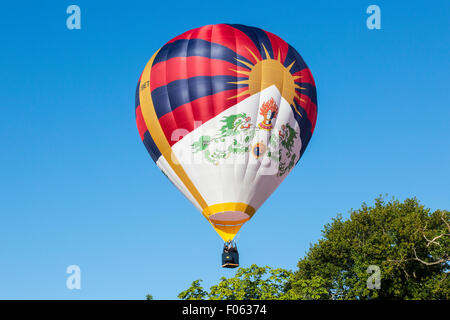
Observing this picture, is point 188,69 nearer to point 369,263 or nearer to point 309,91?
point 309,91

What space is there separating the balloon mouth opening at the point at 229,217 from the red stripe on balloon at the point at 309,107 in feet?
19.7

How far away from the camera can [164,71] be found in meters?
32.8

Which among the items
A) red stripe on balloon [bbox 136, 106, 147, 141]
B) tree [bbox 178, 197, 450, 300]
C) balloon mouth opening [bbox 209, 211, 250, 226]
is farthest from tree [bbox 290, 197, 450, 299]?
red stripe on balloon [bbox 136, 106, 147, 141]

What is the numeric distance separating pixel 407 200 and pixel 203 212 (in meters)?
23.2

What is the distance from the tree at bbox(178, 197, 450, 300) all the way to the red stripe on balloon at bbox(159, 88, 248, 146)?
10359 millimetres

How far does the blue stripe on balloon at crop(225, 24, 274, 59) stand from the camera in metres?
32.5

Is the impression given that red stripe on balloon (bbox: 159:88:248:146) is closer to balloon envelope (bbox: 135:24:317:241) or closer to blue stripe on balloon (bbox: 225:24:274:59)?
balloon envelope (bbox: 135:24:317:241)

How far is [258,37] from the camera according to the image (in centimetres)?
3297

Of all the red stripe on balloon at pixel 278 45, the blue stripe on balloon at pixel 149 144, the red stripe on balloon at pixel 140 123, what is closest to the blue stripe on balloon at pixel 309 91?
the red stripe on balloon at pixel 278 45

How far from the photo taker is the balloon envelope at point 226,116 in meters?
31.4

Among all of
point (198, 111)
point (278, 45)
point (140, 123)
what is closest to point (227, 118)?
point (198, 111)

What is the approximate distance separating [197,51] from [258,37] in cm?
305

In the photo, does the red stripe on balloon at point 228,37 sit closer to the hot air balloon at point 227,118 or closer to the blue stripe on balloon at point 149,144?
the hot air balloon at point 227,118
